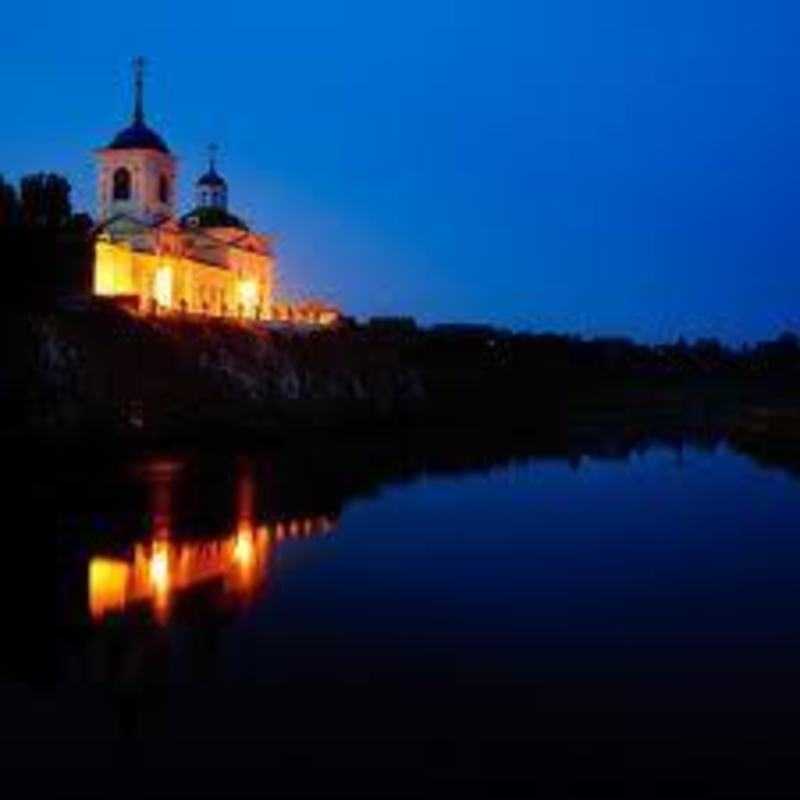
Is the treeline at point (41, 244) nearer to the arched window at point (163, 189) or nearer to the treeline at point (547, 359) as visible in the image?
the arched window at point (163, 189)

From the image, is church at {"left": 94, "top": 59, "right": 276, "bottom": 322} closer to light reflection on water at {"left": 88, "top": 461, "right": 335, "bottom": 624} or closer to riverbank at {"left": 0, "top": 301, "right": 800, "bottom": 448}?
riverbank at {"left": 0, "top": 301, "right": 800, "bottom": 448}

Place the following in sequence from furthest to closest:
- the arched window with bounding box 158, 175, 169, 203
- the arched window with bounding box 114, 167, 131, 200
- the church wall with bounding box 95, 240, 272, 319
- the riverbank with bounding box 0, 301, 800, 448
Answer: the arched window with bounding box 158, 175, 169, 203
the arched window with bounding box 114, 167, 131, 200
the church wall with bounding box 95, 240, 272, 319
the riverbank with bounding box 0, 301, 800, 448

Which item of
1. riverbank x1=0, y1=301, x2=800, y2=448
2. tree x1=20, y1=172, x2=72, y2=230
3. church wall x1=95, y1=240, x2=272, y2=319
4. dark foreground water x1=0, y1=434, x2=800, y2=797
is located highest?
tree x1=20, y1=172, x2=72, y2=230

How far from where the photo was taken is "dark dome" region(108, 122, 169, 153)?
75.7 m

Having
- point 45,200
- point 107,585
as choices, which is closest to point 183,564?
point 107,585

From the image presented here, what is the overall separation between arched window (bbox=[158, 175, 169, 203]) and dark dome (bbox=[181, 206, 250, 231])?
15.0 feet

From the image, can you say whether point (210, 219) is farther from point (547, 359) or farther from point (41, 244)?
point (547, 359)

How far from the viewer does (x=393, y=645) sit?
65.9ft

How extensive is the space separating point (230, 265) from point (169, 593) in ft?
193

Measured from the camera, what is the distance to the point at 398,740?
15.5 metres

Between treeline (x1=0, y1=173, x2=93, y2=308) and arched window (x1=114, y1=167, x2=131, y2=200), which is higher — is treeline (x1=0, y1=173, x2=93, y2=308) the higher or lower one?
the lower one

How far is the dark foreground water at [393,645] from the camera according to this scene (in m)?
14.8

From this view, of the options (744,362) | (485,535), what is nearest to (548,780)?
(485,535)

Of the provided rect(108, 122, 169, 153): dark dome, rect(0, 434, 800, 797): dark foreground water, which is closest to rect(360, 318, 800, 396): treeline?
rect(108, 122, 169, 153): dark dome
